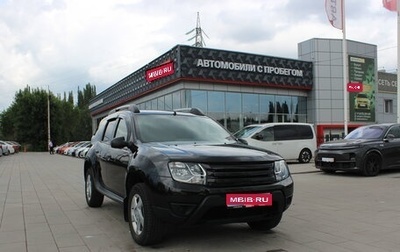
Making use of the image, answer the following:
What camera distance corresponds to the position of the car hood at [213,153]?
4.89 metres

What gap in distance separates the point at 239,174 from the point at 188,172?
1.94ft

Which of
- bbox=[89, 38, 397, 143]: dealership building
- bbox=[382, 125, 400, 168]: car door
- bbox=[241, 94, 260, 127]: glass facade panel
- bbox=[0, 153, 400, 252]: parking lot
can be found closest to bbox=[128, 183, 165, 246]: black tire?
bbox=[0, 153, 400, 252]: parking lot

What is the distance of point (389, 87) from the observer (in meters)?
40.3

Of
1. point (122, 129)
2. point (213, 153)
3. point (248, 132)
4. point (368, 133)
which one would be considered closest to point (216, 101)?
point (248, 132)

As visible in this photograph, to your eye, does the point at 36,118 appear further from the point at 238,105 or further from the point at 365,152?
the point at 365,152

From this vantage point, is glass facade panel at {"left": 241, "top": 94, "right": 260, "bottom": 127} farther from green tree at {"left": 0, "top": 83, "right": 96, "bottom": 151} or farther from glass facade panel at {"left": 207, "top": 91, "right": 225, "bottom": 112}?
green tree at {"left": 0, "top": 83, "right": 96, "bottom": 151}

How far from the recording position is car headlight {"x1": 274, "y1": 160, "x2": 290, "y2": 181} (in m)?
5.29

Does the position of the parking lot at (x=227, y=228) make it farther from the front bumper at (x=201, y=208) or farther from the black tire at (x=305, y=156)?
the black tire at (x=305, y=156)

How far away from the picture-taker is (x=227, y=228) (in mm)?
6145

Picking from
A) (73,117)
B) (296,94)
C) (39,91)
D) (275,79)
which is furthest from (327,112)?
(73,117)

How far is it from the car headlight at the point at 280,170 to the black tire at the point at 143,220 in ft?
4.99

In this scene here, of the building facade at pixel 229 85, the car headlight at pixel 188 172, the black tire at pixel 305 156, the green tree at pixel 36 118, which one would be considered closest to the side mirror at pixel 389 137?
the black tire at pixel 305 156

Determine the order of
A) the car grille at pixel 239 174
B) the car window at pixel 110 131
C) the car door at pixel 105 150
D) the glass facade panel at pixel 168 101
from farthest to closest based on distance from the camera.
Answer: the glass facade panel at pixel 168 101 → the car window at pixel 110 131 → the car door at pixel 105 150 → the car grille at pixel 239 174

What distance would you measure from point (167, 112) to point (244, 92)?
2479 centimetres
